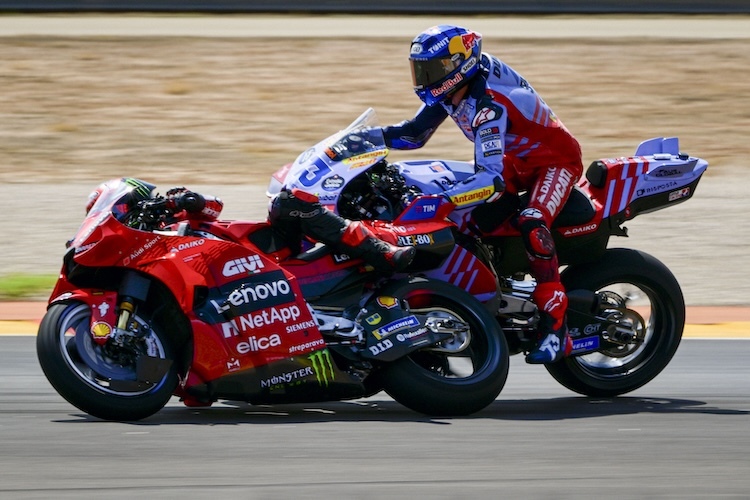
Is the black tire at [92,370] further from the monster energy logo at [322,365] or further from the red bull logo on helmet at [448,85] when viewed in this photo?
the red bull logo on helmet at [448,85]

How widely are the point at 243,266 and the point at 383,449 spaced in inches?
44.5

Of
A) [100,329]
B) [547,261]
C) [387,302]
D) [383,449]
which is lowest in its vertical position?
[383,449]

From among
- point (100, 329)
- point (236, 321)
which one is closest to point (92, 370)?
point (100, 329)

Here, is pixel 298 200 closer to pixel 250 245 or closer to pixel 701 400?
pixel 250 245

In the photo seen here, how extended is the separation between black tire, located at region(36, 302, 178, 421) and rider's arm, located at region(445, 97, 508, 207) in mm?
1667

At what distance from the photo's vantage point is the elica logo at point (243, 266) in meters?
6.00

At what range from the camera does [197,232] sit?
20.0 feet

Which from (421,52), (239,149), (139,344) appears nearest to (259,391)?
(139,344)

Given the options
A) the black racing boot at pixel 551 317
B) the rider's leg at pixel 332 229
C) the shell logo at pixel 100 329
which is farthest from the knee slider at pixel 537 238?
the shell logo at pixel 100 329

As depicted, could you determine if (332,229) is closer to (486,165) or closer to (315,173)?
(315,173)

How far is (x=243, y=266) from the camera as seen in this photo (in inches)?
237

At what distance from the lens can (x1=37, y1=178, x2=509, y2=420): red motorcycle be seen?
5.74 metres

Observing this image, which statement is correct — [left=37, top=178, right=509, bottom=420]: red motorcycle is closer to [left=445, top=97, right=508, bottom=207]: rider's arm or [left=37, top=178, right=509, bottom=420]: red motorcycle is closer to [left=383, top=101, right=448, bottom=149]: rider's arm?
[left=445, top=97, right=508, bottom=207]: rider's arm

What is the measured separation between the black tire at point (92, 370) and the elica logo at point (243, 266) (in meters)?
0.43
